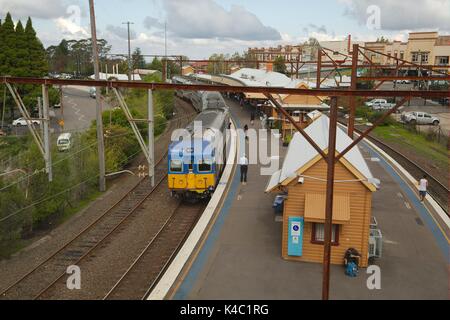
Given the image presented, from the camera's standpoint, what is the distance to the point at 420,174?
24453 millimetres

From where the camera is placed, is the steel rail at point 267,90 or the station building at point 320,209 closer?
the steel rail at point 267,90

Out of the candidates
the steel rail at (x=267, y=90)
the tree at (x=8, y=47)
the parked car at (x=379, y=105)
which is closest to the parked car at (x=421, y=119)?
the parked car at (x=379, y=105)

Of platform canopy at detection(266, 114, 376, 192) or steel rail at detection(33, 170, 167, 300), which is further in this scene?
steel rail at detection(33, 170, 167, 300)

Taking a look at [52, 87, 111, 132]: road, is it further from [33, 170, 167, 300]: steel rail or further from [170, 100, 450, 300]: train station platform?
[170, 100, 450, 300]: train station platform

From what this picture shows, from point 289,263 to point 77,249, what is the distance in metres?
7.75

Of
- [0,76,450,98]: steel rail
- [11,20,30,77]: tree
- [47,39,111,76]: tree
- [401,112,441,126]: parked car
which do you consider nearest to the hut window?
[0,76,450,98]: steel rail

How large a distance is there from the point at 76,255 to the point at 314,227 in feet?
26.6

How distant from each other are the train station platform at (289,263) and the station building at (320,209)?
1.50 ft

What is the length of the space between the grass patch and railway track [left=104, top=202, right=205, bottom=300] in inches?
711

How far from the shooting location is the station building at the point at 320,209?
12.2 metres

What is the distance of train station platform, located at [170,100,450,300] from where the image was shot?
10.9m
